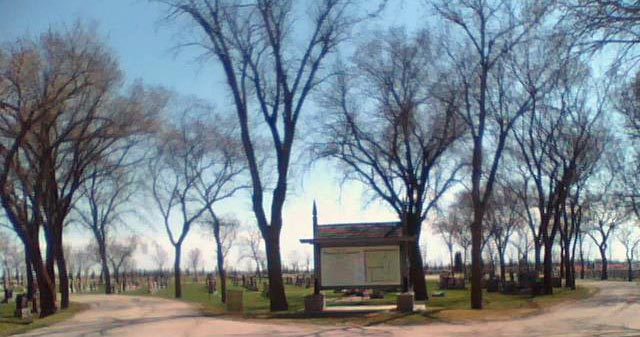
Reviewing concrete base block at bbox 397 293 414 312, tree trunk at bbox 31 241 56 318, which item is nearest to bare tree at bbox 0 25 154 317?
tree trunk at bbox 31 241 56 318

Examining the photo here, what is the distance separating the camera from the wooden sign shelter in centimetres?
2748

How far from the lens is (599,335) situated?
18.1 meters

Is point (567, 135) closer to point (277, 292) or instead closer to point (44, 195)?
point (277, 292)

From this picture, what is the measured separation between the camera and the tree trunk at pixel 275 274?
92.9 ft

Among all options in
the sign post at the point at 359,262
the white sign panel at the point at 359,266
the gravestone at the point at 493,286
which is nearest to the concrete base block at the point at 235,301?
the sign post at the point at 359,262

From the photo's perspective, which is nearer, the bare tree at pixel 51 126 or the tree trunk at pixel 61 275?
the bare tree at pixel 51 126

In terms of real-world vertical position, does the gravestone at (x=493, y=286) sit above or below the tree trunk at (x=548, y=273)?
below

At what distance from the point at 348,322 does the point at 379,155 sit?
17469mm

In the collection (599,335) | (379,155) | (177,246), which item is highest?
(379,155)

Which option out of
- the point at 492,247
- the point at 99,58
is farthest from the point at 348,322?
the point at 492,247

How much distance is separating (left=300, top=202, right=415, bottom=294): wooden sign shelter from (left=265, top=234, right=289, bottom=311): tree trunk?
4.61 feet

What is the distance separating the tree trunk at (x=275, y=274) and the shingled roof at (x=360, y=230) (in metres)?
1.75

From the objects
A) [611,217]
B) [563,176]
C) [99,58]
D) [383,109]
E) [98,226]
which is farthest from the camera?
[611,217]

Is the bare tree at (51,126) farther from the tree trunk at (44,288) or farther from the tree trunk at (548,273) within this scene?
the tree trunk at (548,273)
